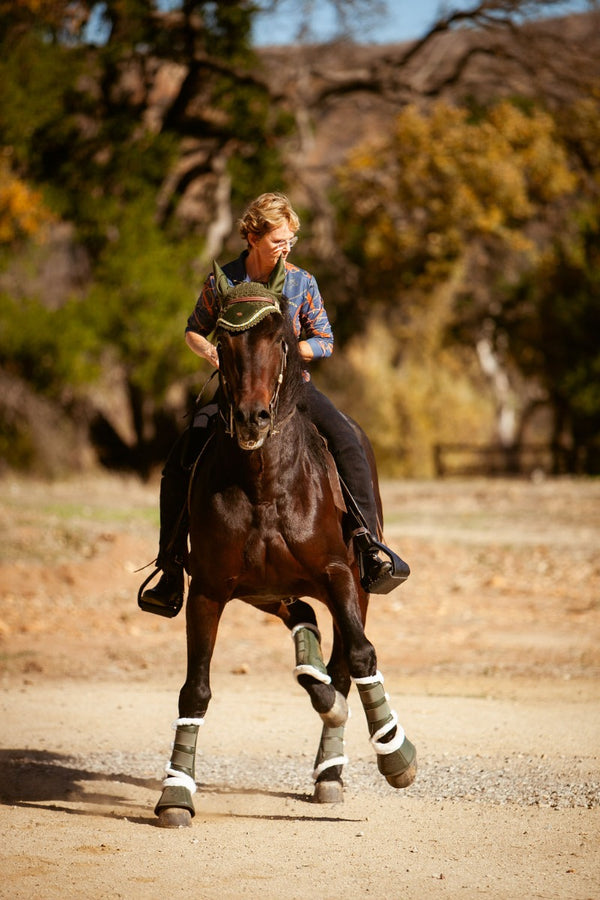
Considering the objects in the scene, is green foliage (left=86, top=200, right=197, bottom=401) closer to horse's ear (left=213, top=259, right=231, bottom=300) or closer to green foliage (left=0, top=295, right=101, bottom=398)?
green foliage (left=0, top=295, right=101, bottom=398)

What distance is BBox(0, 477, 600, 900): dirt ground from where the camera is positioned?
5.27 meters

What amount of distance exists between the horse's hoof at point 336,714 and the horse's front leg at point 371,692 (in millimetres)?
275

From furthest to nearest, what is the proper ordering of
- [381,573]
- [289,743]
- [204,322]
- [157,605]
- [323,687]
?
[289,743], [157,605], [381,573], [204,322], [323,687]

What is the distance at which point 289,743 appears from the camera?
8.10 m

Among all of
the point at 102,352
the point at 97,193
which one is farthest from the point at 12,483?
the point at 97,193

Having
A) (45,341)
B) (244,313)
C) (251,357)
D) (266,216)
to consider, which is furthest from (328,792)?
(45,341)

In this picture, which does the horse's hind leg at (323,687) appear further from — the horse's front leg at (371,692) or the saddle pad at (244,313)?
the saddle pad at (244,313)

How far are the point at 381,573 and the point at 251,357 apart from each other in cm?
167

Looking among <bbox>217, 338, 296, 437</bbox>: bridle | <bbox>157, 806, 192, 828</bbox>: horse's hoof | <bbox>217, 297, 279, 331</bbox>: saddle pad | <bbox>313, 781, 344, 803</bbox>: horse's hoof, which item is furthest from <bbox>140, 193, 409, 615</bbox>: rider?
<bbox>157, 806, 192, 828</bbox>: horse's hoof

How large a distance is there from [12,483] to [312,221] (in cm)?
1212

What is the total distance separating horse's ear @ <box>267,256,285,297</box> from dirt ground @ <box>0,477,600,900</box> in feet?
8.94

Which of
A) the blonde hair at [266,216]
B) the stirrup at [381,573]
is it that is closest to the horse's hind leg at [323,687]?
the stirrup at [381,573]

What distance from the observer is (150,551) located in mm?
17594

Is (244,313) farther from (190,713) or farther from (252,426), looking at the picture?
(190,713)
